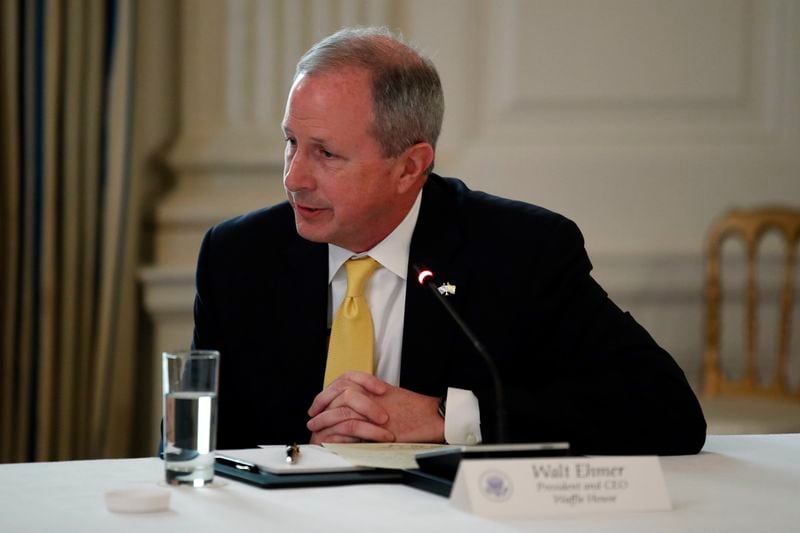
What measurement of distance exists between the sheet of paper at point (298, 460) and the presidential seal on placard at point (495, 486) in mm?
324

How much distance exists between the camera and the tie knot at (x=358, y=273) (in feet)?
8.59

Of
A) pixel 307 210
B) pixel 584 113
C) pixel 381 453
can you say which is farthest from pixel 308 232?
pixel 584 113

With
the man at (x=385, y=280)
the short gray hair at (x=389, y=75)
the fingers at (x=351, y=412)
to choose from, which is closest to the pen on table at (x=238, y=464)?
the fingers at (x=351, y=412)

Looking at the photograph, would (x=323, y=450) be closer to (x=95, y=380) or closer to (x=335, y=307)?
(x=335, y=307)

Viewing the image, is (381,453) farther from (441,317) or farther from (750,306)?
(750,306)

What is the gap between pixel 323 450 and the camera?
2.07 meters

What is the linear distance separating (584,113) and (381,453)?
2.70 metres

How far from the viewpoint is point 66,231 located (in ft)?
13.2

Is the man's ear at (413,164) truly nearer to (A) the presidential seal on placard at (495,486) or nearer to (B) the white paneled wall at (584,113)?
(A) the presidential seal on placard at (495,486)

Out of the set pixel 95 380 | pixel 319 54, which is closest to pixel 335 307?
pixel 319 54

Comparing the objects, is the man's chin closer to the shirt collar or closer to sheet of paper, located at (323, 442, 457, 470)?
the shirt collar

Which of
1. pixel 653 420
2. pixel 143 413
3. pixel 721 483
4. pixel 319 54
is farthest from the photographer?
pixel 143 413

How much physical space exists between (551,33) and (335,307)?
7.00 ft

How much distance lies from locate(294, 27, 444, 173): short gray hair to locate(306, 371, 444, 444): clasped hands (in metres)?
0.56
